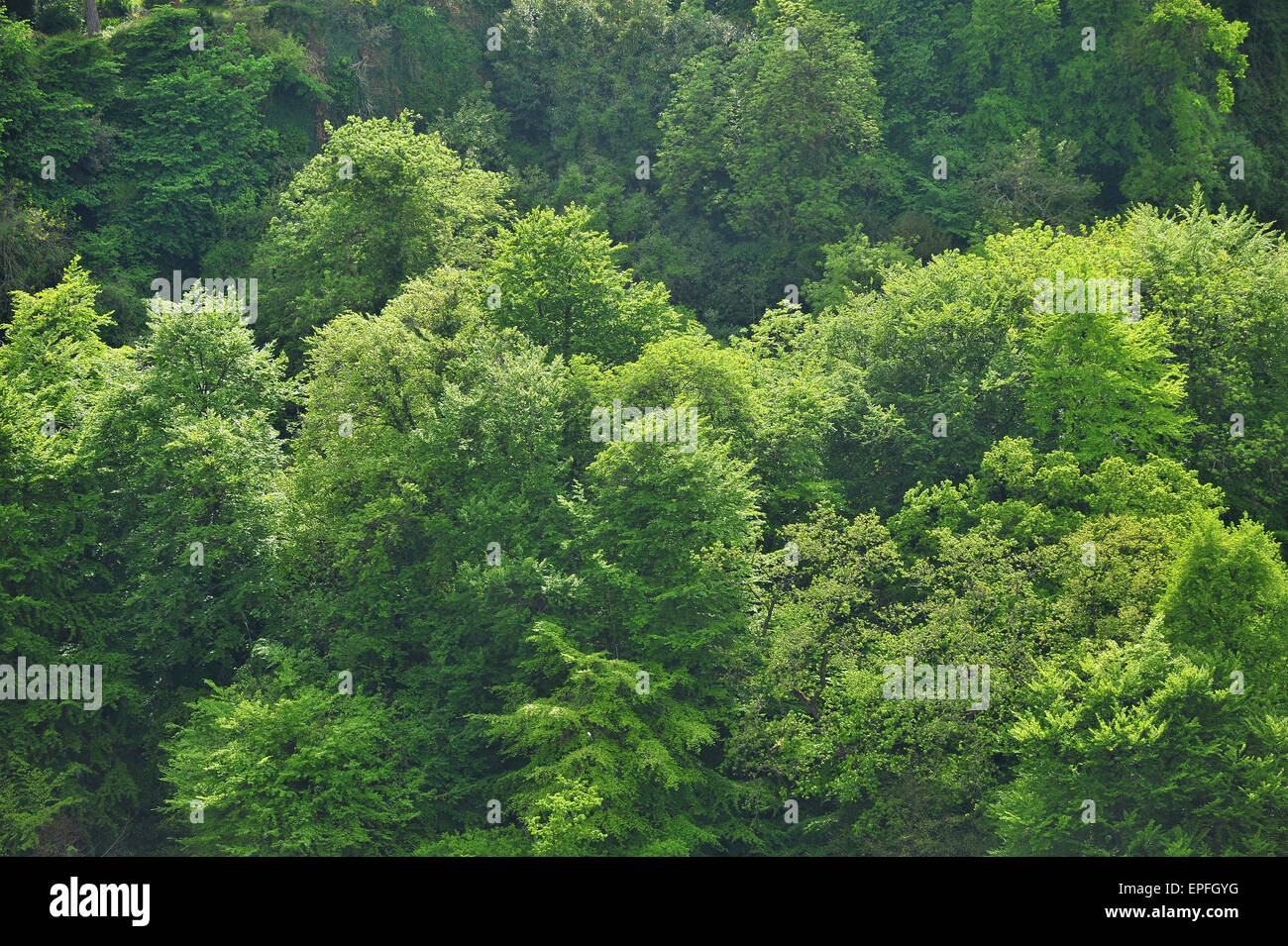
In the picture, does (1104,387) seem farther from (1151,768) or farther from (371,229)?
(371,229)

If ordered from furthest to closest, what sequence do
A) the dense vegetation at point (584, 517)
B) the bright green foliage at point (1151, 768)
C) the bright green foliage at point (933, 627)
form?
1. the bright green foliage at point (933, 627)
2. the dense vegetation at point (584, 517)
3. the bright green foliage at point (1151, 768)

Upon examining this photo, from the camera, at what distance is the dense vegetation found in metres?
48.1

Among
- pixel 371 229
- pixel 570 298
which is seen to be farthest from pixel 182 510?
pixel 371 229

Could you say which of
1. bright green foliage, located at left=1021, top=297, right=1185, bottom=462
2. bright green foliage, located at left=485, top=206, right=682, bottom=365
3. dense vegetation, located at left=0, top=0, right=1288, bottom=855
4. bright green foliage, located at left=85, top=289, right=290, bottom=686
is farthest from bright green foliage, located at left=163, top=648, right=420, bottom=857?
bright green foliage, located at left=1021, top=297, right=1185, bottom=462

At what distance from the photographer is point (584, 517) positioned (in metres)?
53.2

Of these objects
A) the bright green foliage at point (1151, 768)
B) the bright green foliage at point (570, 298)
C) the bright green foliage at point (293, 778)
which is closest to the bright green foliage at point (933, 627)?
the bright green foliage at point (1151, 768)

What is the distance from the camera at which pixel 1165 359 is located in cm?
6209

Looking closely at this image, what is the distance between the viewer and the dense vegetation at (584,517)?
48.1 metres

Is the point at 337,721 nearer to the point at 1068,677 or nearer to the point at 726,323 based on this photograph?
the point at 1068,677

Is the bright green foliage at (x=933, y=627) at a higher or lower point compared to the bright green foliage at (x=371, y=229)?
lower

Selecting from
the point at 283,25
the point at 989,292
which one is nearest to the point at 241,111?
the point at 283,25

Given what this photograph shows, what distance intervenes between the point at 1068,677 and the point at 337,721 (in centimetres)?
2137

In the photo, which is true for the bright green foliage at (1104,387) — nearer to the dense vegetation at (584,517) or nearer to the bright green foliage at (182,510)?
the dense vegetation at (584,517)

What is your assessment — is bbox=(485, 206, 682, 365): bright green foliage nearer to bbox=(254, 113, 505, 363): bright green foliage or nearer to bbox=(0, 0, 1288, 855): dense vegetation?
bbox=(0, 0, 1288, 855): dense vegetation
